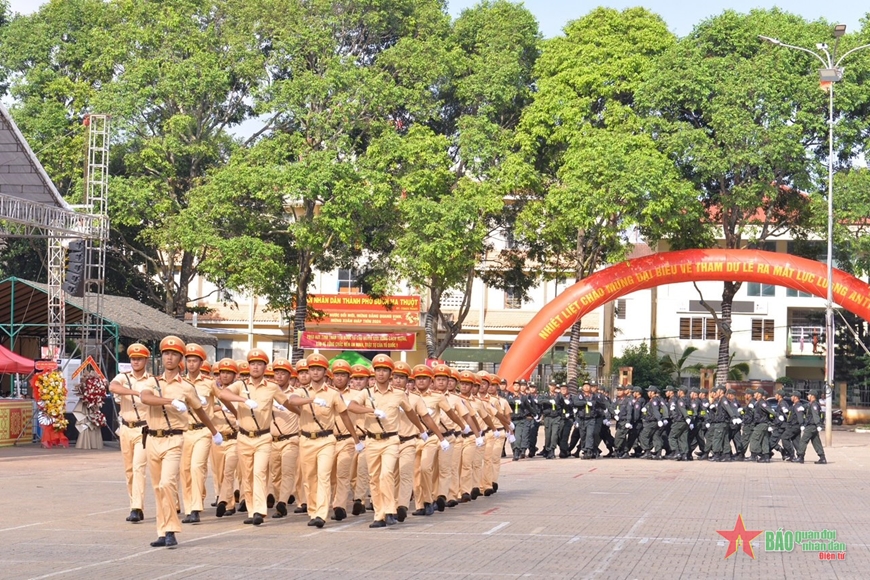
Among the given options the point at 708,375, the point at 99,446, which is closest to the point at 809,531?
the point at 99,446

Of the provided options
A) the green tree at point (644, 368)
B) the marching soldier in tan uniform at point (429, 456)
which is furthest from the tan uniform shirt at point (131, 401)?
the green tree at point (644, 368)

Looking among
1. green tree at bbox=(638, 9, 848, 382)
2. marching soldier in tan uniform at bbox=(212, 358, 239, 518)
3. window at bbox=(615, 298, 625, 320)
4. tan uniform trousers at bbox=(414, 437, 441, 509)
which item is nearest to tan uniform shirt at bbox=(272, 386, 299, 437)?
marching soldier in tan uniform at bbox=(212, 358, 239, 518)

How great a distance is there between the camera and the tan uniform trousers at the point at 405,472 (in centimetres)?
1548

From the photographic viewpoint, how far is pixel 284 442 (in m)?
15.9

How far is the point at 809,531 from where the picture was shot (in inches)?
593

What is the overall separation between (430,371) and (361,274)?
2830cm

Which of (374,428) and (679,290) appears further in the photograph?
(679,290)

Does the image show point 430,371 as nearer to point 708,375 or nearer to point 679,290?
point 708,375

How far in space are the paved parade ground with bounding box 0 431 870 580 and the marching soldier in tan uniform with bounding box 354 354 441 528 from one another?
0.35m

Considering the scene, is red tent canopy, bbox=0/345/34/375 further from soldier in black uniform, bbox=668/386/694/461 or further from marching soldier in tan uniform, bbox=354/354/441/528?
marching soldier in tan uniform, bbox=354/354/441/528

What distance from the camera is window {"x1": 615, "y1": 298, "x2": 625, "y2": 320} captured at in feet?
211

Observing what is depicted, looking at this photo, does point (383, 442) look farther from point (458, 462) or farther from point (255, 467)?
point (458, 462)

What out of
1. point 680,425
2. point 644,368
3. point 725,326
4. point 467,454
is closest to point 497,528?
point 467,454

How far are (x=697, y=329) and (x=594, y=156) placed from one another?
2613 cm
